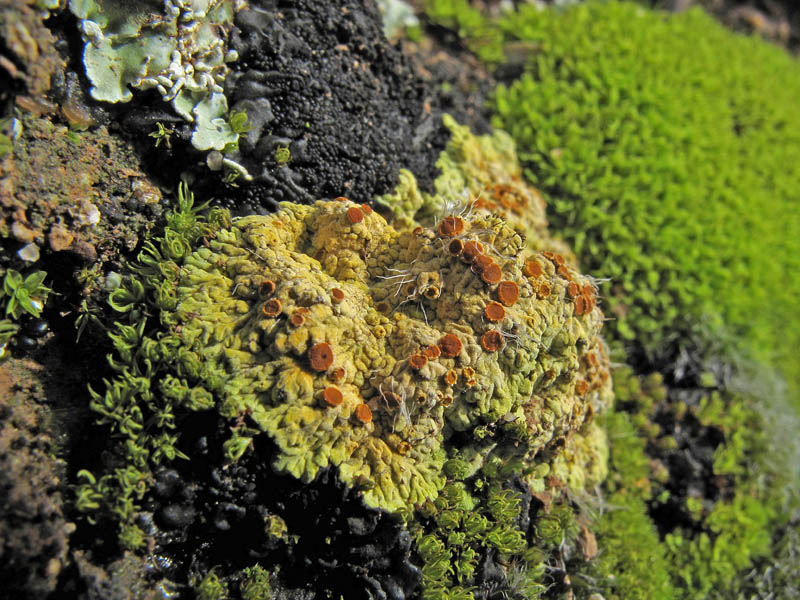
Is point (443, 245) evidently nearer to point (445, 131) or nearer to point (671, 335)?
point (445, 131)

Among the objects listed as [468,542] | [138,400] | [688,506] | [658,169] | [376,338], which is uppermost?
[658,169]

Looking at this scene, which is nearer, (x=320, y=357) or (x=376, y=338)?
(x=320, y=357)

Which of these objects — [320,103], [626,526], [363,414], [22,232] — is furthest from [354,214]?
[626,526]

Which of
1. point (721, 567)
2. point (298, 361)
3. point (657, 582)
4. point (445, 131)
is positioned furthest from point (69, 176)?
point (721, 567)

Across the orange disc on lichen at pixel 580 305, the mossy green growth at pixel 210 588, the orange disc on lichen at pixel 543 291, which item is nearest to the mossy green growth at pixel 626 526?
the orange disc on lichen at pixel 580 305

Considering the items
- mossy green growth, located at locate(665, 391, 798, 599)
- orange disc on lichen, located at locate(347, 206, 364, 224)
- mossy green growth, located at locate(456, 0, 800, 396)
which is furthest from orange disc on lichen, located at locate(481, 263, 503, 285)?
mossy green growth, located at locate(665, 391, 798, 599)

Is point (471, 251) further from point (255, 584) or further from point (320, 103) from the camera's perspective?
point (255, 584)
